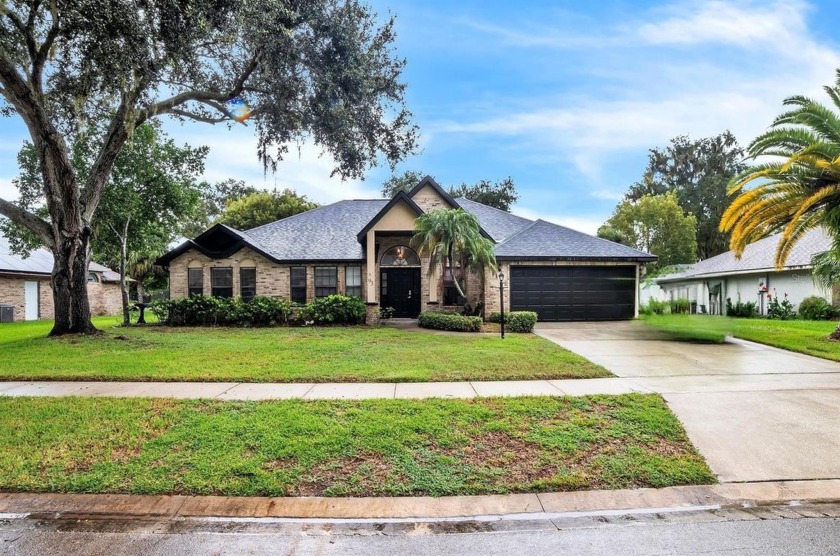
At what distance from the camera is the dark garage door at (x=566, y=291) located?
17.4m

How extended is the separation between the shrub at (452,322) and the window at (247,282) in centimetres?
761

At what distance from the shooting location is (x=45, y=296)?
2422 cm

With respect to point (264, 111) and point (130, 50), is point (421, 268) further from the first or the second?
point (130, 50)

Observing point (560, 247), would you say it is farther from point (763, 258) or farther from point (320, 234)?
point (763, 258)

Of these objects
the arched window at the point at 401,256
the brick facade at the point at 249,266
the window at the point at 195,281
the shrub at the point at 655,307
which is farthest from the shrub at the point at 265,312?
the shrub at the point at 655,307

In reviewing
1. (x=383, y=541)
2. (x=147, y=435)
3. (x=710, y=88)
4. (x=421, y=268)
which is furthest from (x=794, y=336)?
(x=147, y=435)

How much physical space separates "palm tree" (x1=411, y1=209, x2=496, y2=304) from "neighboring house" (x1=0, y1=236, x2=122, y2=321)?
19.1 meters

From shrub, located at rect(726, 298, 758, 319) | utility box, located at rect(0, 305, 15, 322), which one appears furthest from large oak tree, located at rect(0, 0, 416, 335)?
shrub, located at rect(726, 298, 758, 319)

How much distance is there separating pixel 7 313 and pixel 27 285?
2.05m

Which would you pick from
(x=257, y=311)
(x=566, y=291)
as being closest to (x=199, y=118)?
(x=257, y=311)

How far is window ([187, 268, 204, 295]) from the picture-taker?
725 inches

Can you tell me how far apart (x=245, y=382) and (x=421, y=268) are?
476 inches

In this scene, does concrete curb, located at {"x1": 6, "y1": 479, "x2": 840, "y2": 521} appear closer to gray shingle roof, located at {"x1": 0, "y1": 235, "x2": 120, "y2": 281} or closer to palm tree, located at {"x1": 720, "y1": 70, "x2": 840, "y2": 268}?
palm tree, located at {"x1": 720, "y1": 70, "x2": 840, "y2": 268}

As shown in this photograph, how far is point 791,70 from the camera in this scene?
1345 cm
